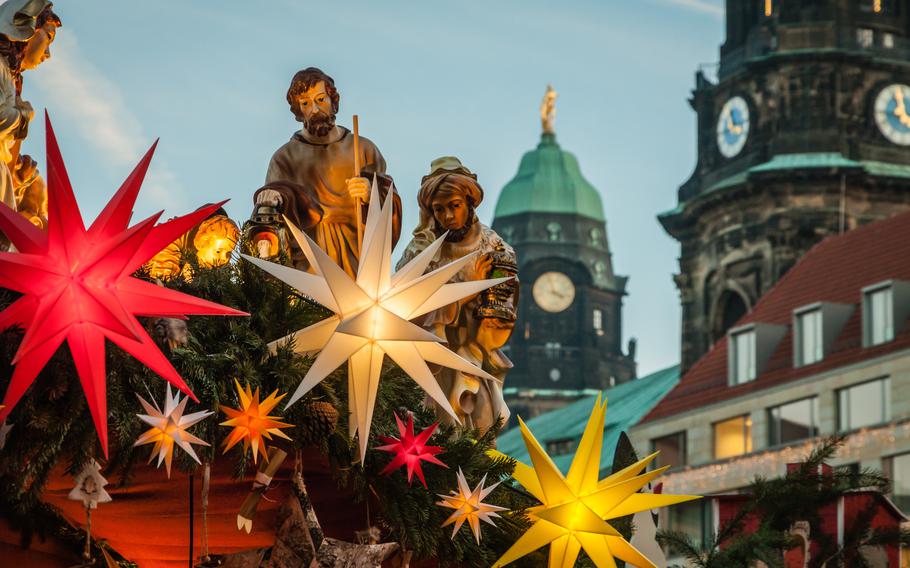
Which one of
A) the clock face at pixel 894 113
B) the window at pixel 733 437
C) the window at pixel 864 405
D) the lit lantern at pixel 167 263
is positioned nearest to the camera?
the lit lantern at pixel 167 263

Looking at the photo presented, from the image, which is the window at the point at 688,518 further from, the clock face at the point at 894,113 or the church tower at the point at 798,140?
the clock face at the point at 894,113

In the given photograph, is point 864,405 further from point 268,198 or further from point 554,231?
point 554,231

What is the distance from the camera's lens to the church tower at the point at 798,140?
99.1m

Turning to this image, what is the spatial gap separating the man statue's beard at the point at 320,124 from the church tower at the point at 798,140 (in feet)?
271

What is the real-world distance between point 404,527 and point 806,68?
89.6 metres

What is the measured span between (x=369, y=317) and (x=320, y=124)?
487 cm

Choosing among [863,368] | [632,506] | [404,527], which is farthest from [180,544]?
[863,368]

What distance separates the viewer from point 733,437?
76.8 meters

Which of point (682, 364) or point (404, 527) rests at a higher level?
point (682, 364)

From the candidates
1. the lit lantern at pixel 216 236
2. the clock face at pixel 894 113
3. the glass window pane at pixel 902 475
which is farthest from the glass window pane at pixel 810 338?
the lit lantern at pixel 216 236

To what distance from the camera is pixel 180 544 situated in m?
13.7

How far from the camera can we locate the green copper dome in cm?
17825

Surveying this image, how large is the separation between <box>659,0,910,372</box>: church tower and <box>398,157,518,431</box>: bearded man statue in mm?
83032

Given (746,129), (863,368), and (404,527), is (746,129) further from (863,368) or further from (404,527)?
(404,527)
